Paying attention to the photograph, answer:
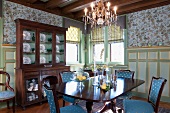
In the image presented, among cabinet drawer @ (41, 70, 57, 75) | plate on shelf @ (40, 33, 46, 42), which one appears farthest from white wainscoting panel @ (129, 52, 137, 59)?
plate on shelf @ (40, 33, 46, 42)

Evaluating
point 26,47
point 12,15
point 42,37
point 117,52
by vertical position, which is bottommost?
point 117,52

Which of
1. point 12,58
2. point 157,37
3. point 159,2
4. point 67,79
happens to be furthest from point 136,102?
point 12,58

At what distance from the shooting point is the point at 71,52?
525cm

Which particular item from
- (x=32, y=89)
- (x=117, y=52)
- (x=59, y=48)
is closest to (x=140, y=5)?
(x=117, y=52)

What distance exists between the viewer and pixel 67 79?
319 cm

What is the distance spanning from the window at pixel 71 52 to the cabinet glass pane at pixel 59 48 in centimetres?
64

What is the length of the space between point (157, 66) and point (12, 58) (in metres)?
4.02

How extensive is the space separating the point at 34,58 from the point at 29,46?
13.5 inches

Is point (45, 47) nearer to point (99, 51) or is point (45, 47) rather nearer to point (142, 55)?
point (99, 51)

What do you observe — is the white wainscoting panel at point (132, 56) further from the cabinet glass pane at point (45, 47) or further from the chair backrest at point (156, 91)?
the cabinet glass pane at point (45, 47)

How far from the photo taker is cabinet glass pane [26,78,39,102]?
11.3ft

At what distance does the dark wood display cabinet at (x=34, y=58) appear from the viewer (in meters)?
3.33

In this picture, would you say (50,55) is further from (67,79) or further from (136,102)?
(136,102)

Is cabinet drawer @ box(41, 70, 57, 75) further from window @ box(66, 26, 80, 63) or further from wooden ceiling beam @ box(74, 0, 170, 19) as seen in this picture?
wooden ceiling beam @ box(74, 0, 170, 19)
